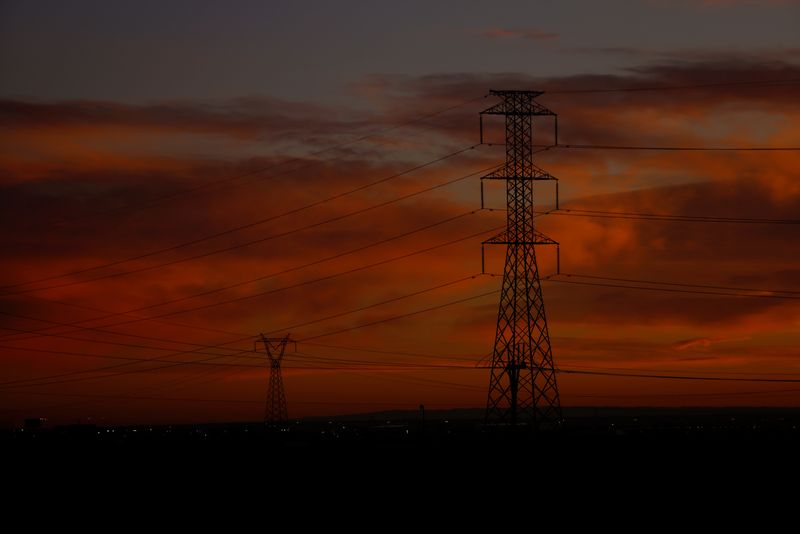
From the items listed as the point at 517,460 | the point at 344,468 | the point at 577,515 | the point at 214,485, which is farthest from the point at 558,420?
the point at 577,515

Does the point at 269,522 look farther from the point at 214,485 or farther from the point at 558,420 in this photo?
the point at 558,420

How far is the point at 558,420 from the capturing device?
109 meters

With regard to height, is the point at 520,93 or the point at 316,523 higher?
the point at 520,93

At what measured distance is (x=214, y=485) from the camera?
8125 cm

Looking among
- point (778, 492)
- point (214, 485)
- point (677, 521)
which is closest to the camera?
point (677, 521)

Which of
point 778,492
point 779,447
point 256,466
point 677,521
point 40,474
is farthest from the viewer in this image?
point 779,447

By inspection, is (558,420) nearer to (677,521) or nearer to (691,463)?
(691,463)

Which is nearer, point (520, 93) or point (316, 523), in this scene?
point (316, 523)

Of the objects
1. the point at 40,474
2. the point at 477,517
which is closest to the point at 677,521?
the point at 477,517

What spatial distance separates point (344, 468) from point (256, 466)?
28.1 ft

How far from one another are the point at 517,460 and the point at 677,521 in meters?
43.2

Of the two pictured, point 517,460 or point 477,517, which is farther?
point 517,460

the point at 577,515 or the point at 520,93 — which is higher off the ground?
the point at 520,93

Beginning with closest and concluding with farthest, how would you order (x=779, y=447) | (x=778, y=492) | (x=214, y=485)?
(x=778, y=492)
(x=214, y=485)
(x=779, y=447)
